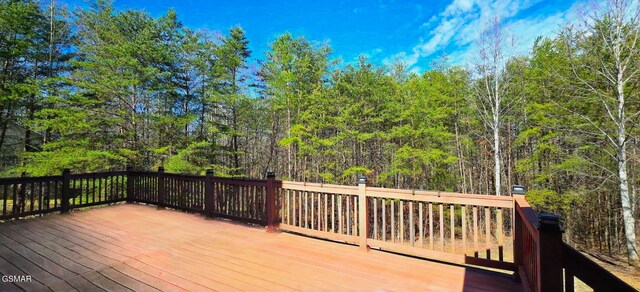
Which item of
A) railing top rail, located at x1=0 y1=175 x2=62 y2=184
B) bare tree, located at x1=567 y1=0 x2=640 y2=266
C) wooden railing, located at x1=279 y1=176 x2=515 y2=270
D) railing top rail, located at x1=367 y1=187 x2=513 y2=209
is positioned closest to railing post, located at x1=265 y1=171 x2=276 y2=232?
wooden railing, located at x1=279 y1=176 x2=515 y2=270

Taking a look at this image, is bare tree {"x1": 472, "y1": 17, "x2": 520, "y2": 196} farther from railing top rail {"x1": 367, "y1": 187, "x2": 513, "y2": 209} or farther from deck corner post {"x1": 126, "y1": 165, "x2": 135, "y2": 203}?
deck corner post {"x1": 126, "y1": 165, "x2": 135, "y2": 203}

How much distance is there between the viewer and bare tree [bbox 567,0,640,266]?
289 inches

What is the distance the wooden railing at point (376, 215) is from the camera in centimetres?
140

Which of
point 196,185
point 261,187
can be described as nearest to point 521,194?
point 261,187

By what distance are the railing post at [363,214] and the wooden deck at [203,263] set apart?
5.4 inches

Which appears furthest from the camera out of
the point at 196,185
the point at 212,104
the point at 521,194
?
the point at 212,104

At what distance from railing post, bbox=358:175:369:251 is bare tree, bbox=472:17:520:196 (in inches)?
374

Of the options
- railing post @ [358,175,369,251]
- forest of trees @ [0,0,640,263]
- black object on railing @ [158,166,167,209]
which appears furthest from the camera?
forest of trees @ [0,0,640,263]

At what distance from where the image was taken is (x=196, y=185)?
5.04m

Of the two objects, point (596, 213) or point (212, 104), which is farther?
point (212, 104)

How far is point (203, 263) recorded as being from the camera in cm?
282

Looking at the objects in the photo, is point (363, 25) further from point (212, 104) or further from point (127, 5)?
point (127, 5)

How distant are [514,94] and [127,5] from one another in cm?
1724

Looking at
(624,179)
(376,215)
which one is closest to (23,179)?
(376,215)
